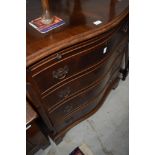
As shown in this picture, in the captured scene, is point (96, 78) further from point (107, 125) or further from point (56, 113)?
point (107, 125)

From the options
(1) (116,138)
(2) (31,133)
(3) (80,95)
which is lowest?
(1) (116,138)

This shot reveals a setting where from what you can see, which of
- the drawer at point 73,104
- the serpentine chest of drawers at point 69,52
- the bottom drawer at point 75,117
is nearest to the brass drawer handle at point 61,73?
the serpentine chest of drawers at point 69,52

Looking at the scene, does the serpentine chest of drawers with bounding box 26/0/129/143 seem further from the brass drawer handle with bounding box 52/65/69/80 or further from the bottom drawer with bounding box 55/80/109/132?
the bottom drawer with bounding box 55/80/109/132

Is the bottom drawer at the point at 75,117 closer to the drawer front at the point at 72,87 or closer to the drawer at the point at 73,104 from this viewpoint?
the drawer at the point at 73,104

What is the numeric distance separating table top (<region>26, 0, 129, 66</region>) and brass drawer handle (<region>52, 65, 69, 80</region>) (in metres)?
0.12

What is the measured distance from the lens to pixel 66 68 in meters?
0.77

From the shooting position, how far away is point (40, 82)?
0.72 metres

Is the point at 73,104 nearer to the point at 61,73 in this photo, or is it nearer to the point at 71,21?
the point at 61,73

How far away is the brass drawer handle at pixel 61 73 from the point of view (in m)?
0.75

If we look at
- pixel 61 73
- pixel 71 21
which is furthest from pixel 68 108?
pixel 71 21

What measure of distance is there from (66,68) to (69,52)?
0.09 metres

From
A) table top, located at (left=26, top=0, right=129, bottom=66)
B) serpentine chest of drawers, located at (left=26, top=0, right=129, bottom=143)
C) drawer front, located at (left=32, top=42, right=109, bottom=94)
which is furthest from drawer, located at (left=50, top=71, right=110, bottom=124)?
table top, located at (left=26, top=0, right=129, bottom=66)
